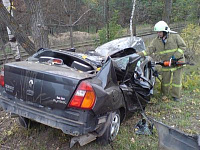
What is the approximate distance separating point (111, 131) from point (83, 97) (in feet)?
3.31

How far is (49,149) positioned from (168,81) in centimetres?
358

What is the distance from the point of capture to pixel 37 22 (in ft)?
16.1

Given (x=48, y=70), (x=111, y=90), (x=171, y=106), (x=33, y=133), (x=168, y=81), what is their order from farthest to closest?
(x=168, y=81) < (x=171, y=106) < (x=33, y=133) < (x=111, y=90) < (x=48, y=70)

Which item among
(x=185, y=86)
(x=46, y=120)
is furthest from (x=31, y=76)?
(x=185, y=86)

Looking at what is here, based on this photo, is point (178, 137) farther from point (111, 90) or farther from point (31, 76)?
point (31, 76)

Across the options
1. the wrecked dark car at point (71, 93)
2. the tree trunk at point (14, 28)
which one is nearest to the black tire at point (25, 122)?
the wrecked dark car at point (71, 93)

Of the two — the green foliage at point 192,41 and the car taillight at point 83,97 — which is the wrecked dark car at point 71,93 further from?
the green foliage at point 192,41

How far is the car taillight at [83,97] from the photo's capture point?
8.41ft

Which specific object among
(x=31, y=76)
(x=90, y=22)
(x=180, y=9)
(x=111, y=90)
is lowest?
(x=111, y=90)

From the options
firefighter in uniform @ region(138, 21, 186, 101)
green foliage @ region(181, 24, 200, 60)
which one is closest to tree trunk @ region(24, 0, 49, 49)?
firefighter in uniform @ region(138, 21, 186, 101)

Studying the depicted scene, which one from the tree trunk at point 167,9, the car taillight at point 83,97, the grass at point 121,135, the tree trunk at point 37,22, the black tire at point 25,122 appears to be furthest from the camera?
the tree trunk at point 167,9

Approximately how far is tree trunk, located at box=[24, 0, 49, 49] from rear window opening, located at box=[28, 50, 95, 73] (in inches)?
60.9

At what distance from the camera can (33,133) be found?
362cm

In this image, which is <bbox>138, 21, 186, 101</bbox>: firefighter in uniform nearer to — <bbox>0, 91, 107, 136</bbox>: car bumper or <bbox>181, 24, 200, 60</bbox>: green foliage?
<bbox>0, 91, 107, 136</bbox>: car bumper
